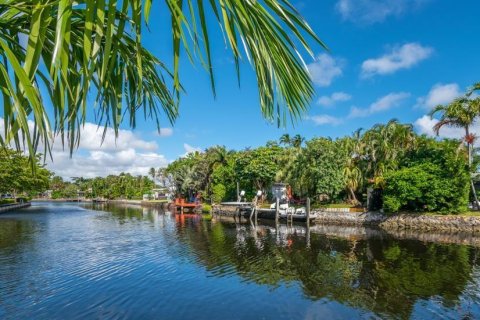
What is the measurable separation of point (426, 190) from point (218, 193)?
32.3 meters

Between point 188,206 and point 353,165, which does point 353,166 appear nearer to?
point 353,165

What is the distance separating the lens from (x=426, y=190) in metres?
28.7

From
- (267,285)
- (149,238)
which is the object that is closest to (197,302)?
(267,285)

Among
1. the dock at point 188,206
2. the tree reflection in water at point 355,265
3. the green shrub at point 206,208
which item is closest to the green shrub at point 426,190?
the tree reflection in water at point 355,265

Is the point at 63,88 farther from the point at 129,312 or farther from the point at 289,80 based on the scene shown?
the point at 129,312

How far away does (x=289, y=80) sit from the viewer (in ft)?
5.51

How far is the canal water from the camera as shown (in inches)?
434

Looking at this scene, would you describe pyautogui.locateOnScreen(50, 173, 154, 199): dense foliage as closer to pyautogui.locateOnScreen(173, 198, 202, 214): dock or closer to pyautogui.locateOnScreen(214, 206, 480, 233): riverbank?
pyautogui.locateOnScreen(173, 198, 202, 214): dock

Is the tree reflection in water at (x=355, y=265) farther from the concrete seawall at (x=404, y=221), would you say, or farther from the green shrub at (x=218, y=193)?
the green shrub at (x=218, y=193)

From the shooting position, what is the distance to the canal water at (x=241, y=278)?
11023 millimetres

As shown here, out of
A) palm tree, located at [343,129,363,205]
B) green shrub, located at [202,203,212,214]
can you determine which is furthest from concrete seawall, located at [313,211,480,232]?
green shrub, located at [202,203,212,214]

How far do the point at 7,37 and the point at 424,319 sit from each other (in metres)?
12.0

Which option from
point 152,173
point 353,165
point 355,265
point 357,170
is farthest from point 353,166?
point 152,173

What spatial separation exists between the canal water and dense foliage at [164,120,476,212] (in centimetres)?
527
